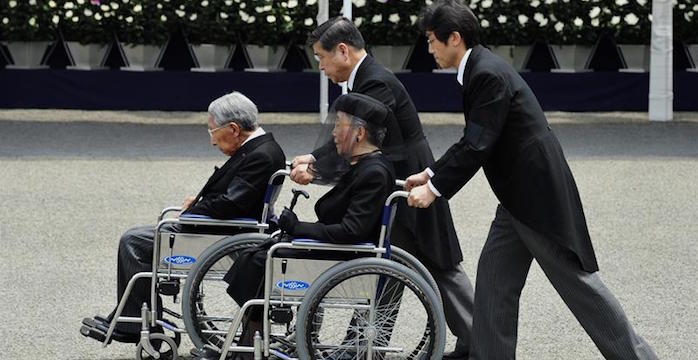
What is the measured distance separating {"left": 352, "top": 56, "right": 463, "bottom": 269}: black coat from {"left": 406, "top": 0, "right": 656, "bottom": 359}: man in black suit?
0.60m

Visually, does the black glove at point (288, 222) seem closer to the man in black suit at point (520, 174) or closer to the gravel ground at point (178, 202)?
the man in black suit at point (520, 174)

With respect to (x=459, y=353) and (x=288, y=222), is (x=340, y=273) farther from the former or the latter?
(x=459, y=353)

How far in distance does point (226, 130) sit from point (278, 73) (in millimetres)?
8086

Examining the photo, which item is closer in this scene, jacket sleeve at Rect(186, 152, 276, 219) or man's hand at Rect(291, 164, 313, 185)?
man's hand at Rect(291, 164, 313, 185)

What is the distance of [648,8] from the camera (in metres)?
14.4

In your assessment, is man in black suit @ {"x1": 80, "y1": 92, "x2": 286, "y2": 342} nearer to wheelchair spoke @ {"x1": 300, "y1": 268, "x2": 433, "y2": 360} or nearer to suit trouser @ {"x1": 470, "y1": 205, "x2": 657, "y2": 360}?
wheelchair spoke @ {"x1": 300, "y1": 268, "x2": 433, "y2": 360}

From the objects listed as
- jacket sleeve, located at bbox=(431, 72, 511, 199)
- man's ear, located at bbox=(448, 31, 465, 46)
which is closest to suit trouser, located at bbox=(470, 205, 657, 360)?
jacket sleeve, located at bbox=(431, 72, 511, 199)

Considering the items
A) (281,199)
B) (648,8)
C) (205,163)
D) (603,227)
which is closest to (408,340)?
(603,227)

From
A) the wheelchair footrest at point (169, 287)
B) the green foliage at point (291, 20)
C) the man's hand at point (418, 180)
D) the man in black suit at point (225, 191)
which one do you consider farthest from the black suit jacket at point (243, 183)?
the green foliage at point (291, 20)

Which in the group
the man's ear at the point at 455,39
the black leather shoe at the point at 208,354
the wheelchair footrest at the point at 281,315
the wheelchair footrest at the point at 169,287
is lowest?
the black leather shoe at the point at 208,354

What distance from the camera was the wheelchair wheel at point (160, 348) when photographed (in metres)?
→ 5.88

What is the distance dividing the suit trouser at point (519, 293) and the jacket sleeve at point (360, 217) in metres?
0.45

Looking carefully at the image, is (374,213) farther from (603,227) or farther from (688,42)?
(688,42)

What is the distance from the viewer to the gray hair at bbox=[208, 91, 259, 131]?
240 inches
